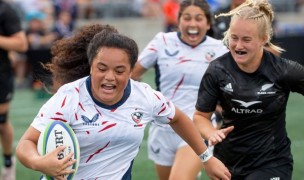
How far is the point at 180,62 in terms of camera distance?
24.0ft

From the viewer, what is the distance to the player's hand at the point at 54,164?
4324 millimetres

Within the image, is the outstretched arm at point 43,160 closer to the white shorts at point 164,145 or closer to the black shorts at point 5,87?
the white shorts at point 164,145

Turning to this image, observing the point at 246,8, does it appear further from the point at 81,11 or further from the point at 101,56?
the point at 81,11

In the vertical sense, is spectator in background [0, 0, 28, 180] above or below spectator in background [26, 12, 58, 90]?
above

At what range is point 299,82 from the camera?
5641 mm

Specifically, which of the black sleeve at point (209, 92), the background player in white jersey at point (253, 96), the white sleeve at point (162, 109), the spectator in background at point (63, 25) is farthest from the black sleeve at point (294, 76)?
the spectator in background at point (63, 25)

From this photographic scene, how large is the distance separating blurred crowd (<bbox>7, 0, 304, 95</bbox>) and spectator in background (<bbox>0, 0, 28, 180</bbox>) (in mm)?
5636

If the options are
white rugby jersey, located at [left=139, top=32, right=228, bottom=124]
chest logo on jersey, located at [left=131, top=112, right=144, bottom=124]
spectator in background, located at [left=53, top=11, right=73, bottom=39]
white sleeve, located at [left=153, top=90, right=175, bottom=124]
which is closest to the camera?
chest logo on jersey, located at [left=131, top=112, right=144, bottom=124]

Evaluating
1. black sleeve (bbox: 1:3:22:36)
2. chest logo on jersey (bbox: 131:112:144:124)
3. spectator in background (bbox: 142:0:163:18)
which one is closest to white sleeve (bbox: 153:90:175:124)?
chest logo on jersey (bbox: 131:112:144:124)

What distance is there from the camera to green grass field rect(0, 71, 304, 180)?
30.0 ft

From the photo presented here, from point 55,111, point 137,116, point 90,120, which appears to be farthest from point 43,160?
point 137,116

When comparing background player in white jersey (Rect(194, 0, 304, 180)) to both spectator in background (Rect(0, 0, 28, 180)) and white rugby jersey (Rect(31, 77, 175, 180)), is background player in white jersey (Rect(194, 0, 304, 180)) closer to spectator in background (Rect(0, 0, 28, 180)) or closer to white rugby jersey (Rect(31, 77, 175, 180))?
white rugby jersey (Rect(31, 77, 175, 180))

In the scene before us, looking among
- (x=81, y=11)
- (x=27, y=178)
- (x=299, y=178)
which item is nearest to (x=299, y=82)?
(x=299, y=178)

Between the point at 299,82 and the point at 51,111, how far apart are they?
185 centimetres
